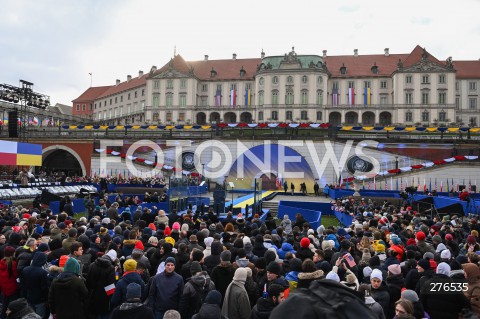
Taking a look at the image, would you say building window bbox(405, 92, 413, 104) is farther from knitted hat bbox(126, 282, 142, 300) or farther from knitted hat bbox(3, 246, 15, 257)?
knitted hat bbox(126, 282, 142, 300)

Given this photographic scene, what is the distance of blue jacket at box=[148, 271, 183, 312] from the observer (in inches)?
244

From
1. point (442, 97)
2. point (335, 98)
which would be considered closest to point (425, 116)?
point (442, 97)

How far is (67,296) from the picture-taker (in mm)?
5820

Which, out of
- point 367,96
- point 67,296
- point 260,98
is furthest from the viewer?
point 260,98

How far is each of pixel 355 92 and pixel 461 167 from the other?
123 feet

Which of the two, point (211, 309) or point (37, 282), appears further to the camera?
point (37, 282)

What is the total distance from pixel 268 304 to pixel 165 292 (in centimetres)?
207

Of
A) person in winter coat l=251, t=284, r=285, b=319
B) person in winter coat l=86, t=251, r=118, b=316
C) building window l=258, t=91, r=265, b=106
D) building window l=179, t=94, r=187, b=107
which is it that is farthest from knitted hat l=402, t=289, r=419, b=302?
building window l=179, t=94, r=187, b=107

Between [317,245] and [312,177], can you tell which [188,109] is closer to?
[312,177]

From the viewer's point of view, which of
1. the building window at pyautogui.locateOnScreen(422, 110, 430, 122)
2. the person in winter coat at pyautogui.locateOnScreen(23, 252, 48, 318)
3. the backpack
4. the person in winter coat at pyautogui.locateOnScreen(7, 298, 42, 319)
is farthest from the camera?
the building window at pyautogui.locateOnScreen(422, 110, 430, 122)

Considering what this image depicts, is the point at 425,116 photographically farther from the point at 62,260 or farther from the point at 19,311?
the point at 19,311

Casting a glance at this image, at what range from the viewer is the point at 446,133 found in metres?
47.9

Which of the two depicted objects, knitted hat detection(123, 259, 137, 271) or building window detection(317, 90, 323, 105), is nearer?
knitted hat detection(123, 259, 137, 271)

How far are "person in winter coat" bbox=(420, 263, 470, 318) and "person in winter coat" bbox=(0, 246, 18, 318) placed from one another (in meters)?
7.61
